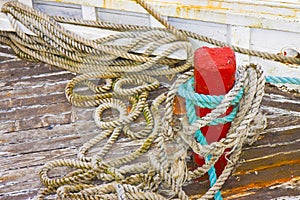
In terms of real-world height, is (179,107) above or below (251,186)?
above

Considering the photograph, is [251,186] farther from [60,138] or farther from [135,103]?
[60,138]

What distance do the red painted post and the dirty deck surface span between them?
0.33 meters

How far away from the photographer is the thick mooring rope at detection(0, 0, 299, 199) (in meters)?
2.39

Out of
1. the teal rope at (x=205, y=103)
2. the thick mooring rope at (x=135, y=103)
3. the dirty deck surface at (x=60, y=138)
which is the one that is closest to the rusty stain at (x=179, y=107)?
the thick mooring rope at (x=135, y=103)

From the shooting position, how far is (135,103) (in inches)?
124

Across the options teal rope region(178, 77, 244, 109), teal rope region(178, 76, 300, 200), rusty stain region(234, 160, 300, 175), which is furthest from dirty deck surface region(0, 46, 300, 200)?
teal rope region(178, 77, 244, 109)

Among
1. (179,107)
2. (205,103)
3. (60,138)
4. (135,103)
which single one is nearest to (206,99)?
(205,103)

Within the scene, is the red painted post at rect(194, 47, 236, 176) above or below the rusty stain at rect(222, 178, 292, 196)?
above

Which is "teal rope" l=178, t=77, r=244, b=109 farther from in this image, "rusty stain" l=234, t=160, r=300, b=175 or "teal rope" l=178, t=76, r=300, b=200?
"rusty stain" l=234, t=160, r=300, b=175

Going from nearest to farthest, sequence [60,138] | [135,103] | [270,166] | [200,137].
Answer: [200,137], [270,166], [60,138], [135,103]

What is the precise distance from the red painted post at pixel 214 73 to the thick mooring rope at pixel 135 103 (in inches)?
1.9

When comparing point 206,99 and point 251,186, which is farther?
point 251,186

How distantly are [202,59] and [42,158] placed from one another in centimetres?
109

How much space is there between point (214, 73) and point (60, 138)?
1.09 m
